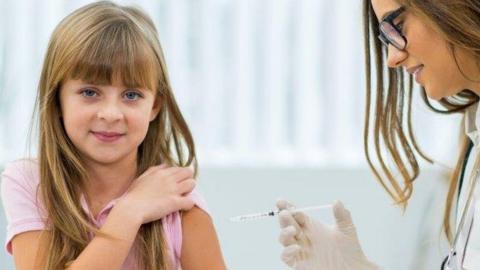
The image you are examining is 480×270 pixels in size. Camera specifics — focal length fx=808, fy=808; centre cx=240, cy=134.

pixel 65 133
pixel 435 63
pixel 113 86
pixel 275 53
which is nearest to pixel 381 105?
pixel 435 63

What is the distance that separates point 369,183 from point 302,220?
1139mm

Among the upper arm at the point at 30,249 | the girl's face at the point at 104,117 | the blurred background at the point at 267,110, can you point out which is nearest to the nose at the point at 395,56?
the girl's face at the point at 104,117

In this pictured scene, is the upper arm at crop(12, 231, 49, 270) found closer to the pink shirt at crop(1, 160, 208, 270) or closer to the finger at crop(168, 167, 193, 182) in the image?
the pink shirt at crop(1, 160, 208, 270)

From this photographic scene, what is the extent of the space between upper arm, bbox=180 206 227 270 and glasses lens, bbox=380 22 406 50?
19.8 inches

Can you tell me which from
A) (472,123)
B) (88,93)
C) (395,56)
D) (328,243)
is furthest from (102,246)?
(472,123)

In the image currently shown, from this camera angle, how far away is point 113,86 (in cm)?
145

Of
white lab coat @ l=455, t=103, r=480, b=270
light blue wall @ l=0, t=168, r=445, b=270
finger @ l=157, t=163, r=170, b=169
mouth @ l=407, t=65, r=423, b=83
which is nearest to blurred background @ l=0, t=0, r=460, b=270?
light blue wall @ l=0, t=168, r=445, b=270

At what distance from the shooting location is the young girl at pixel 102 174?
1449 millimetres

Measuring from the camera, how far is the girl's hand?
4.83 ft

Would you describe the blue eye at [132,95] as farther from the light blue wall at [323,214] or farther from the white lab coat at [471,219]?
the light blue wall at [323,214]

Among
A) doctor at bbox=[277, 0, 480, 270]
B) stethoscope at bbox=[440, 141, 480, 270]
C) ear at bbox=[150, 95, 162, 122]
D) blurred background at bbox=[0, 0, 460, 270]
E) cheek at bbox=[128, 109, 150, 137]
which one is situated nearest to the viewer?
doctor at bbox=[277, 0, 480, 270]

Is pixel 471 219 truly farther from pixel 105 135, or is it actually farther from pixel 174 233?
pixel 105 135

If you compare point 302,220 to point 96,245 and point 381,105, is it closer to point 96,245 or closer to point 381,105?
point 381,105

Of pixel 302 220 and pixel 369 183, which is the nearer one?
pixel 302 220
